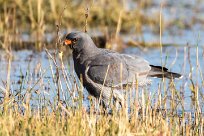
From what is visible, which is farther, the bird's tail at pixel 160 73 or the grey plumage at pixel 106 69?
the bird's tail at pixel 160 73

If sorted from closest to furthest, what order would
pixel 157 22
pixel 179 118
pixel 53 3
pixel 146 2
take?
pixel 179 118, pixel 53 3, pixel 157 22, pixel 146 2

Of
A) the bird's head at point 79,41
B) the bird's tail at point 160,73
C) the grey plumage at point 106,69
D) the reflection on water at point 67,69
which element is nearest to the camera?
the grey plumage at point 106,69

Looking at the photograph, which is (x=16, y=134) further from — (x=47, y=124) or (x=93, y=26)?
(x=93, y=26)

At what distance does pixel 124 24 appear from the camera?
1339 cm

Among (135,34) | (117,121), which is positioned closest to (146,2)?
(135,34)

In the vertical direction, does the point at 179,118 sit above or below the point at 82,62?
below

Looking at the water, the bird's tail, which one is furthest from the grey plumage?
the water

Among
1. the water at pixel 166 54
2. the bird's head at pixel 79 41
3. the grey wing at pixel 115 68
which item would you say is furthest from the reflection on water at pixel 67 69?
the grey wing at pixel 115 68

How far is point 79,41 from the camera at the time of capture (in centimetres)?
760

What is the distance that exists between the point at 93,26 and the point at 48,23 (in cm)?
95

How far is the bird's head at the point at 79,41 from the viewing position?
7555 mm

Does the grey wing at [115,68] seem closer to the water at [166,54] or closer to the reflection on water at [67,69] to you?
the water at [166,54]

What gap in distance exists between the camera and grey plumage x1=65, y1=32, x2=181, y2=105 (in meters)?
7.35

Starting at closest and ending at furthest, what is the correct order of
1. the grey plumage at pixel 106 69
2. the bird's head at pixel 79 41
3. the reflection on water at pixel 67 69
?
1. the grey plumage at pixel 106 69
2. the bird's head at pixel 79 41
3. the reflection on water at pixel 67 69
